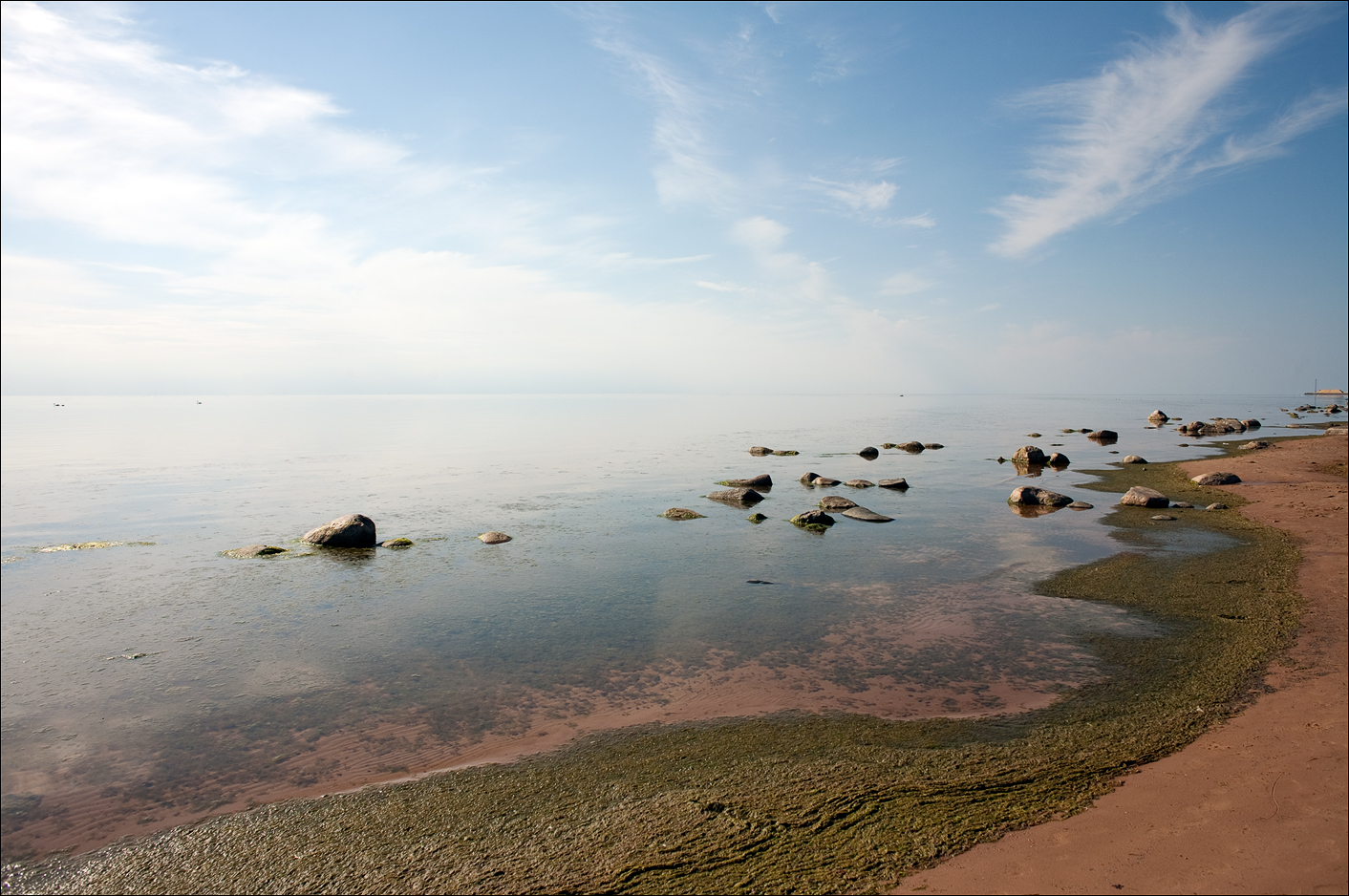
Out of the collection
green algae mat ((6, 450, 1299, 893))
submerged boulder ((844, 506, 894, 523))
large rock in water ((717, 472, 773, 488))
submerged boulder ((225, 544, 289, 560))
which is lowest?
green algae mat ((6, 450, 1299, 893))

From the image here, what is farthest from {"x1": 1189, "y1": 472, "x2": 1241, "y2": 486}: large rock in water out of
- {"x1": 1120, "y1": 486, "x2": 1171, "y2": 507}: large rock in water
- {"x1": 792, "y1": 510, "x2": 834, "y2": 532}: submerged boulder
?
{"x1": 792, "y1": 510, "x2": 834, "y2": 532}: submerged boulder

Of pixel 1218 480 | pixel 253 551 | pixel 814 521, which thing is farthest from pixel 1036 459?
pixel 253 551

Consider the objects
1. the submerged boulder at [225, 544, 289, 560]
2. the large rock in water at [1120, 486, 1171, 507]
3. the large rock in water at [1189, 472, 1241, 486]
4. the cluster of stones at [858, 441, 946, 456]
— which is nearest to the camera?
the submerged boulder at [225, 544, 289, 560]

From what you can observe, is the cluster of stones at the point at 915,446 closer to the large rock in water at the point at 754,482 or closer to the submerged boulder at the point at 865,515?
the large rock in water at the point at 754,482

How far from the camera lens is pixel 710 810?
25.1 feet

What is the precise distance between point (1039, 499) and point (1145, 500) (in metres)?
3.99

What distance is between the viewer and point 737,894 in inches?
245

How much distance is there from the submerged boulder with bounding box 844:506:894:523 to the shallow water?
91 centimetres

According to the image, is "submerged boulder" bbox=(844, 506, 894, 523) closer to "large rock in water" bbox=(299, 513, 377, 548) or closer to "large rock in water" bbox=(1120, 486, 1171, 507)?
"large rock in water" bbox=(1120, 486, 1171, 507)

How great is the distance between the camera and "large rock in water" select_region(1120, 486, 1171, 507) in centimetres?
2736

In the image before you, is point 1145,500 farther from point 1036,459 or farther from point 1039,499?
point 1036,459

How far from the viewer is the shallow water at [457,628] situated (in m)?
10.1

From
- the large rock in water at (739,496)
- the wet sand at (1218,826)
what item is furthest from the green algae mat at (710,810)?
the large rock in water at (739,496)

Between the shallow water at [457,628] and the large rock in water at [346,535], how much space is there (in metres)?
0.74
